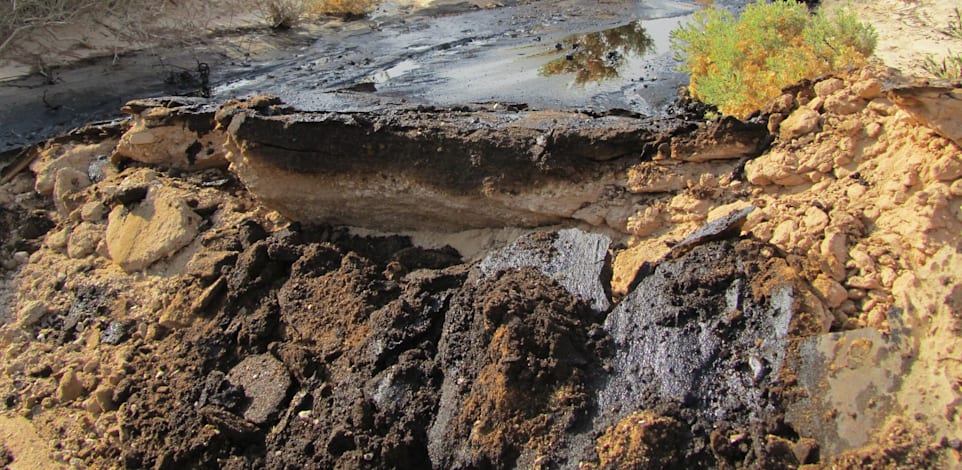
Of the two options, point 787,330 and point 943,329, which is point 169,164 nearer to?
point 787,330

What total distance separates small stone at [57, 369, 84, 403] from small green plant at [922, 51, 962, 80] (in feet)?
22.1

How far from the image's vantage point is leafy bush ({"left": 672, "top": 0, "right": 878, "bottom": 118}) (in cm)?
499

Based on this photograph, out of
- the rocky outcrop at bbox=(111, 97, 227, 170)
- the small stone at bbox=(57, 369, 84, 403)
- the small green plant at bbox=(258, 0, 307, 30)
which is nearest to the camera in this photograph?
the small stone at bbox=(57, 369, 84, 403)

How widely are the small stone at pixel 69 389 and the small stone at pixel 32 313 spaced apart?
78 centimetres

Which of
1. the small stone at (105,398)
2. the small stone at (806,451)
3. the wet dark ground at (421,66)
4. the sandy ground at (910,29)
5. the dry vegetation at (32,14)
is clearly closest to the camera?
the small stone at (806,451)

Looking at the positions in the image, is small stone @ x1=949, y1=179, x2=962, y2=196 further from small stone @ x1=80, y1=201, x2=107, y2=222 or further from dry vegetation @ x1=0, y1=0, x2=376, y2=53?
dry vegetation @ x1=0, y1=0, x2=376, y2=53

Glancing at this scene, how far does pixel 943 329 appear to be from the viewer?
2.38 m

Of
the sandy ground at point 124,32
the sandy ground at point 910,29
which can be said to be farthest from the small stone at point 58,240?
the sandy ground at point 910,29

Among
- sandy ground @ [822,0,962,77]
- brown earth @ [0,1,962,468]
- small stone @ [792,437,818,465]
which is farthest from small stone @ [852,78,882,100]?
sandy ground @ [822,0,962,77]

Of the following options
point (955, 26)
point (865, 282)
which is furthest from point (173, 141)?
point (955, 26)

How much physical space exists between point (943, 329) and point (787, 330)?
0.50m

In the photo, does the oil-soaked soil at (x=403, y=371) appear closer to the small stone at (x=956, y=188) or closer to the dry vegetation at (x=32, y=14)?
the small stone at (x=956, y=188)

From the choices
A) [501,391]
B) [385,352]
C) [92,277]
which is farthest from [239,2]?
[501,391]

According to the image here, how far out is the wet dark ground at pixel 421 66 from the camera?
674 cm
